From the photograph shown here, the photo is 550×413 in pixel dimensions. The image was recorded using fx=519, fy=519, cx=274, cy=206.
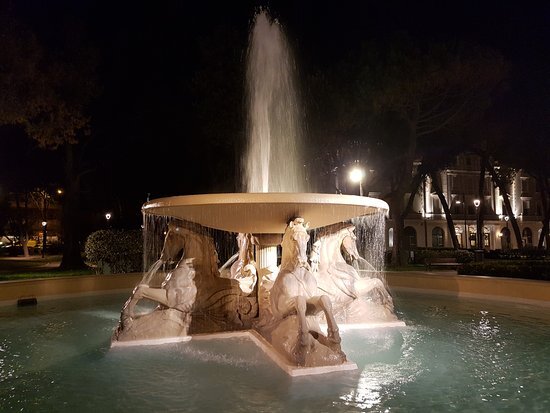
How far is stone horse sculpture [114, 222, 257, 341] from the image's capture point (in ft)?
24.8

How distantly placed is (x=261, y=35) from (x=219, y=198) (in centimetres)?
645

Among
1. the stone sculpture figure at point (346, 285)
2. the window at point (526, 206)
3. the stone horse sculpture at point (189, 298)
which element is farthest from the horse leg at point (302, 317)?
the window at point (526, 206)

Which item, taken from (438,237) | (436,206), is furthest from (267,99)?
(436,206)

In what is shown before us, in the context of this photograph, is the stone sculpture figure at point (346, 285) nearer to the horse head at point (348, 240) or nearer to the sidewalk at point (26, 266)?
the horse head at point (348, 240)

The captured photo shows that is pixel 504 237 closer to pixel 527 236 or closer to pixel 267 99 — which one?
pixel 527 236

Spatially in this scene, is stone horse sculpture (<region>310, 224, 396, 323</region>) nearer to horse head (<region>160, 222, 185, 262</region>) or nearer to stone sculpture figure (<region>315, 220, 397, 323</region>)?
stone sculpture figure (<region>315, 220, 397, 323</region>)

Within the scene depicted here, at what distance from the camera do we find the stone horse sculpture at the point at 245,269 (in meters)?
8.63

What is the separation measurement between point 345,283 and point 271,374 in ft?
10.3

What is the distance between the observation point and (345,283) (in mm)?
8609

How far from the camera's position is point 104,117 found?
77.2 ft

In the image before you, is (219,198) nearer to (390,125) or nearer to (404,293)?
(404,293)

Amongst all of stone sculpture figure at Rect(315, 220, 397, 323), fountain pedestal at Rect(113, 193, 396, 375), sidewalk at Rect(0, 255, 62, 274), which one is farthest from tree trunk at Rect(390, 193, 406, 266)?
sidewalk at Rect(0, 255, 62, 274)

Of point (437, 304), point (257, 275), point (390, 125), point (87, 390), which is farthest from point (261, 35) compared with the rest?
point (390, 125)

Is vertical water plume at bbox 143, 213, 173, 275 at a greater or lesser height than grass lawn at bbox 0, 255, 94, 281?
greater
